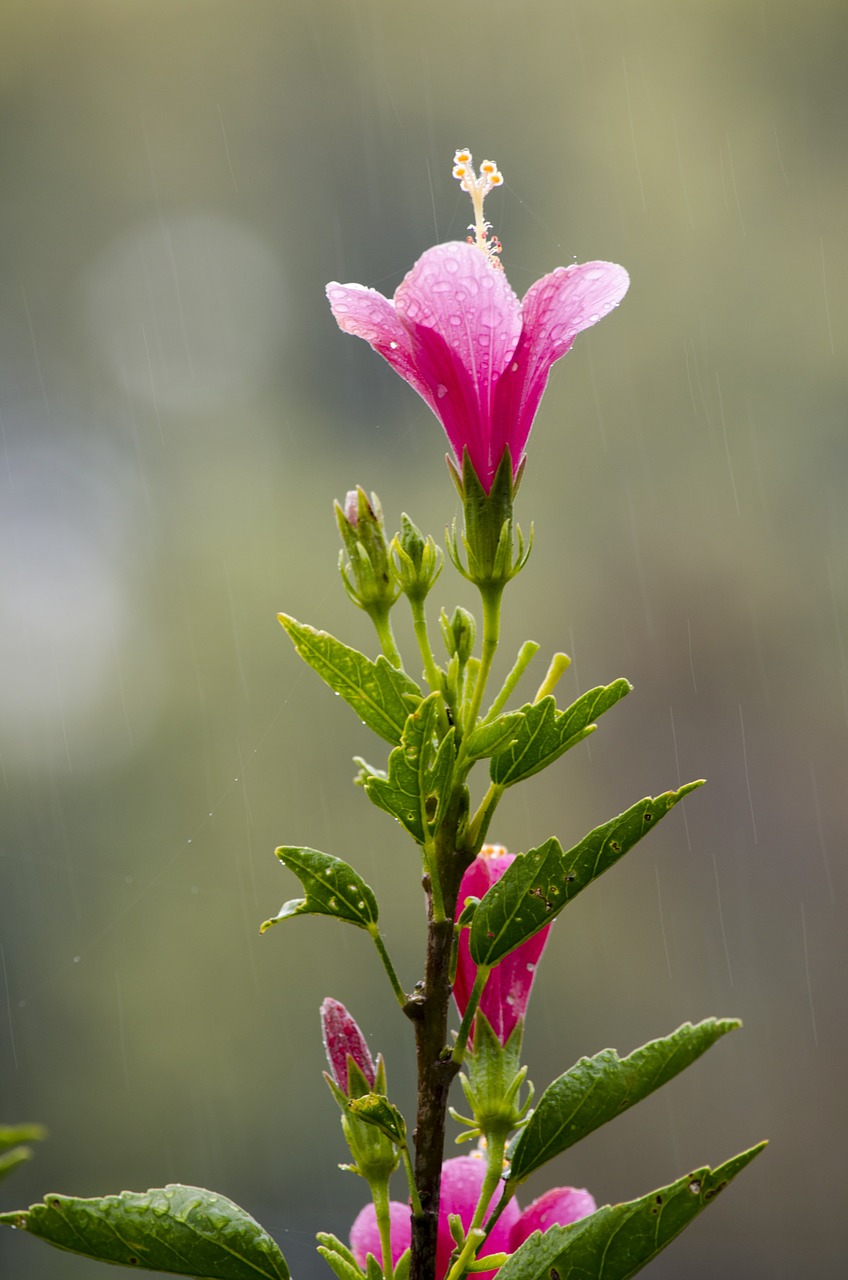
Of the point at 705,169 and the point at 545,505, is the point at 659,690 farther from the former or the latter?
the point at 705,169

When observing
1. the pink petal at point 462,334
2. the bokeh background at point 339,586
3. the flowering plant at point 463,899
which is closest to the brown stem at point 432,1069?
the flowering plant at point 463,899

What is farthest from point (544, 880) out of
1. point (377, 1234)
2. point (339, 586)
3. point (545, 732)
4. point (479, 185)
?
point (339, 586)

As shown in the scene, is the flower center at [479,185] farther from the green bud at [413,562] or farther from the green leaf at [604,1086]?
the green leaf at [604,1086]

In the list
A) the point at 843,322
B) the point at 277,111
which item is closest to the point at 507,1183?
the point at 843,322

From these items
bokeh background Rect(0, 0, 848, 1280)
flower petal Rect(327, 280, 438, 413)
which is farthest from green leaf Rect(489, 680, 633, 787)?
bokeh background Rect(0, 0, 848, 1280)

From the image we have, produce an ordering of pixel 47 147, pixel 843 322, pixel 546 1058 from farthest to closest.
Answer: pixel 47 147, pixel 843 322, pixel 546 1058

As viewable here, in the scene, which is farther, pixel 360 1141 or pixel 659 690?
pixel 659 690

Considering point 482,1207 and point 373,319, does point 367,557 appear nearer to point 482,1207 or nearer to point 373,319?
point 373,319
